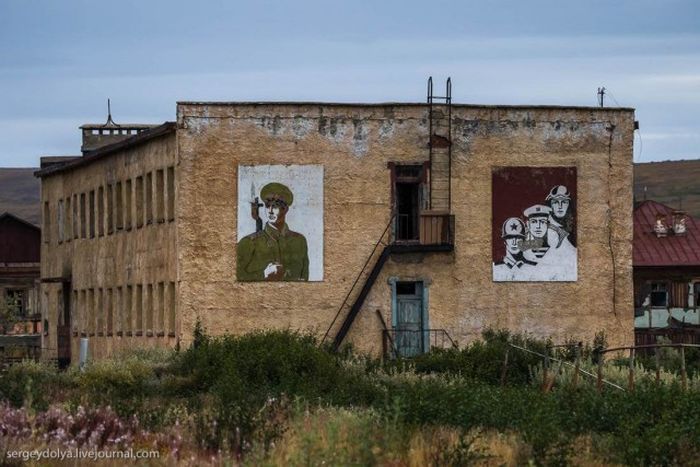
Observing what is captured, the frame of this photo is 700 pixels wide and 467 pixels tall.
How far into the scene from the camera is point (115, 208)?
5269 centimetres

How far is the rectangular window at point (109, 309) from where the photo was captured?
5322 centimetres

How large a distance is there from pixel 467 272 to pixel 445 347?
197 centimetres

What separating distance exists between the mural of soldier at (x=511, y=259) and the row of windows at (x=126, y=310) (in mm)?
8113

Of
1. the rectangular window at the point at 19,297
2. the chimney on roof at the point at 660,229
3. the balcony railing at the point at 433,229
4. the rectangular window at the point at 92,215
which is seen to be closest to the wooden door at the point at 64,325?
the rectangular window at the point at 92,215

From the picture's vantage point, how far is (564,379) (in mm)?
32031

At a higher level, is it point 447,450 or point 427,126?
point 427,126

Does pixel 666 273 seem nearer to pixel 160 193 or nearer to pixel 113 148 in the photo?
pixel 113 148

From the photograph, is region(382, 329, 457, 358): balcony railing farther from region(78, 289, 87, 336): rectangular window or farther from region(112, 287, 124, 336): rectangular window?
region(78, 289, 87, 336): rectangular window

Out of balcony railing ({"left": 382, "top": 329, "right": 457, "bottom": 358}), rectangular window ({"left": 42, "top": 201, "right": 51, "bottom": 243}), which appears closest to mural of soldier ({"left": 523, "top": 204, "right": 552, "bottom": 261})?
balcony railing ({"left": 382, "top": 329, "right": 457, "bottom": 358})

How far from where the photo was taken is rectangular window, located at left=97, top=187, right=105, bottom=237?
54094 mm

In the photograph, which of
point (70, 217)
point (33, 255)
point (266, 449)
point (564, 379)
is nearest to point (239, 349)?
point (564, 379)

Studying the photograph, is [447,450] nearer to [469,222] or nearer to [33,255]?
[469,222]

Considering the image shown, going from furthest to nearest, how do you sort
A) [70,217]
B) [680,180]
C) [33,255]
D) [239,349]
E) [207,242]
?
[680,180]
[33,255]
[70,217]
[207,242]
[239,349]

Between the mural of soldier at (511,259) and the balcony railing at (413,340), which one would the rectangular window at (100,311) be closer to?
the balcony railing at (413,340)
